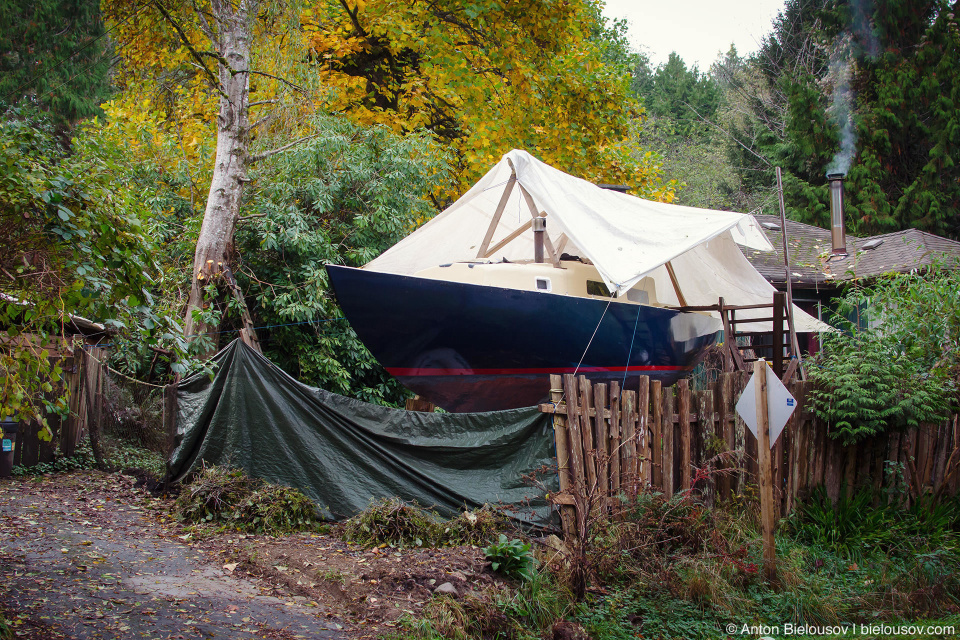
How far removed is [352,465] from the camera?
6.91m

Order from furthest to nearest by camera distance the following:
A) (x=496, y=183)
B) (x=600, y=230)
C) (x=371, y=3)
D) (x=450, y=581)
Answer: (x=371, y=3) → (x=496, y=183) → (x=600, y=230) → (x=450, y=581)

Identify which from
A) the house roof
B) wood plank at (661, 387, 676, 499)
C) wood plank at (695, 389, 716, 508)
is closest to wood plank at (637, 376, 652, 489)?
wood plank at (661, 387, 676, 499)

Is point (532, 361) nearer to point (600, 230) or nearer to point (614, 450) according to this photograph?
point (600, 230)

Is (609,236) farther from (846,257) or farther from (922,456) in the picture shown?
(846,257)

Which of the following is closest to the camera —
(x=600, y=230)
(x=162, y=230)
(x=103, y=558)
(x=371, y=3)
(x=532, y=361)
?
(x=103, y=558)

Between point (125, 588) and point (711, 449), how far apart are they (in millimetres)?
5024

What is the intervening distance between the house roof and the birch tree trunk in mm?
11564

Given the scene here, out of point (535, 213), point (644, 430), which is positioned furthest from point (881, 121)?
point (644, 430)

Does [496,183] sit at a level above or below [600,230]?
above

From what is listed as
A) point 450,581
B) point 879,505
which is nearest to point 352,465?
point 450,581

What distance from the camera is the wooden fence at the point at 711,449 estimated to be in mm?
5996

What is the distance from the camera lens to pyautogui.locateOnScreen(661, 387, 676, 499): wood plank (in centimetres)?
655

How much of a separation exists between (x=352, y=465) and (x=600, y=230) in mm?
3527

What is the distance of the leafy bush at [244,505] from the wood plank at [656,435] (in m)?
3.15
